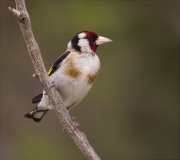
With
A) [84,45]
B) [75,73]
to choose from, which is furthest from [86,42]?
[75,73]

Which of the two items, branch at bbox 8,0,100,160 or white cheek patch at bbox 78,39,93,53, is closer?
branch at bbox 8,0,100,160

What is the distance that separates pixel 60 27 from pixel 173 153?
2079mm

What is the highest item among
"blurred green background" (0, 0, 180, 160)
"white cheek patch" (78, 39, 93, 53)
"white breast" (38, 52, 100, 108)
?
"white cheek patch" (78, 39, 93, 53)

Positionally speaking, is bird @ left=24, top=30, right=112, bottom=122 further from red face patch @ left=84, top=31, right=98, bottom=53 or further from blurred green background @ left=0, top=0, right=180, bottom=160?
blurred green background @ left=0, top=0, right=180, bottom=160

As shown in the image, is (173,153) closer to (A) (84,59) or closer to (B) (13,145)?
(B) (13,145)

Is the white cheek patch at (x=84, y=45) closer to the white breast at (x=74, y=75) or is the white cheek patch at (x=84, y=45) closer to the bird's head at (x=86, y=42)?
the bird's head at (x=86, y=42)

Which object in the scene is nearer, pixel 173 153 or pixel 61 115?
pixel 61 115

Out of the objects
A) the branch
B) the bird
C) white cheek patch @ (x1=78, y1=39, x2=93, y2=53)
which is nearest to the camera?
the branch

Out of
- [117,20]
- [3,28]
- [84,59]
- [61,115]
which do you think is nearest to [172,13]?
[117,20]

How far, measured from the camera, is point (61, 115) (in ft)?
11.0

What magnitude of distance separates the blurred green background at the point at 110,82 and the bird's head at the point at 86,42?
8.37ft

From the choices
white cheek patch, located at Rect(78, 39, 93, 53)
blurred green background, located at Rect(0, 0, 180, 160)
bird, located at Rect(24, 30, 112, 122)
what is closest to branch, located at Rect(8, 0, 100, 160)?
bird, located at Rect(24, 30, 112, 122)

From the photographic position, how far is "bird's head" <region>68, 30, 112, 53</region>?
4023mm

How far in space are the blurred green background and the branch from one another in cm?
320
